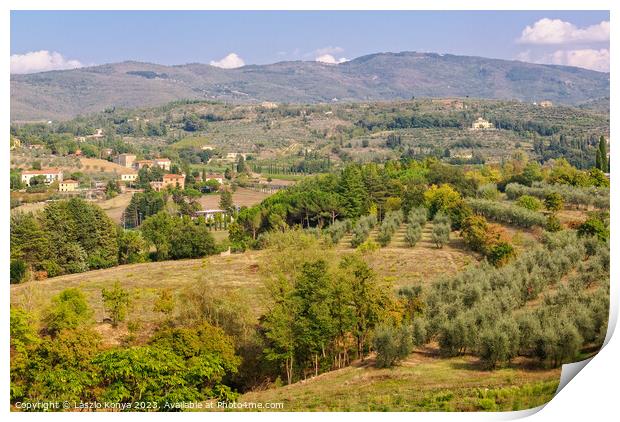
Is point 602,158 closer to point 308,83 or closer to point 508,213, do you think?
point 508,213

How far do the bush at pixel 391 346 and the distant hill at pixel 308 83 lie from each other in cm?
2464

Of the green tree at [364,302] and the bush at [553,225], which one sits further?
the bush at [553,225]

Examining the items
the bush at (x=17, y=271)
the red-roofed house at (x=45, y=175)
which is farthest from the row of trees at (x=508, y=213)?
the red-roofed house at (x=45, y=175)

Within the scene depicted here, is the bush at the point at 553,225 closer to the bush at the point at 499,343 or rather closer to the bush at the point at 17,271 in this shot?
the bush at the point at 499,343

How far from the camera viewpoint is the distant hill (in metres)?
51.6

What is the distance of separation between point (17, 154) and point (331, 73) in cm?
6793

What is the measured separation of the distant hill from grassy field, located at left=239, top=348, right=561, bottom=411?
81.9ft

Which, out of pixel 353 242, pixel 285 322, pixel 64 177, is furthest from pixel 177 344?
pixel 64 177

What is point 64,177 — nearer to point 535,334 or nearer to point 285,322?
point 285,322

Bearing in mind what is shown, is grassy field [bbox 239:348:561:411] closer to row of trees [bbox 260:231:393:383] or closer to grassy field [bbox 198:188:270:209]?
row of trees [bbox 260:231:393:383]

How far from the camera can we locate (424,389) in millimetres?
9695

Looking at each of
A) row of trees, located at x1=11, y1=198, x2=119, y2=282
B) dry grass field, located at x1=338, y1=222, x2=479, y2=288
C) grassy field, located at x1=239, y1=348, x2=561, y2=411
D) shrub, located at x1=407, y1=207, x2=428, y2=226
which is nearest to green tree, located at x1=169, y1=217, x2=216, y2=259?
row of trees, located at x1=11, y1=198, x2=119, y2=282

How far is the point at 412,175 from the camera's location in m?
31.4

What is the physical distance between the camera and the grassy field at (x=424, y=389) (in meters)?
9.29
